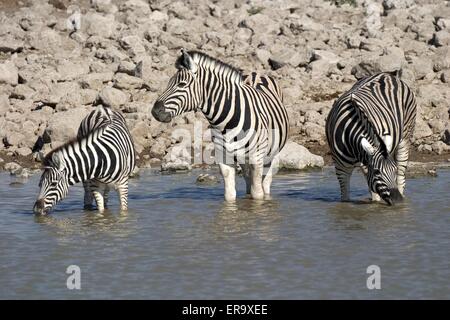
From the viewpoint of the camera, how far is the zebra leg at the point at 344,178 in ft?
45.1

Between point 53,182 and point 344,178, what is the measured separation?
11.8ft

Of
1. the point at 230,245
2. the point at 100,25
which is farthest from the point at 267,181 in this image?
the point at 100,25

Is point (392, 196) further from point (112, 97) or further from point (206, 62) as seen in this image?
point (112, 97)

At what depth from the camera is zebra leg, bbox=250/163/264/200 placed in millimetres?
13958

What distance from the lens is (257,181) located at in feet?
46.1

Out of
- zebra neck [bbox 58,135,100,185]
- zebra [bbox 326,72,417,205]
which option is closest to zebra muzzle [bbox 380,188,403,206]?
zebra [bbox 326,72,417,205]

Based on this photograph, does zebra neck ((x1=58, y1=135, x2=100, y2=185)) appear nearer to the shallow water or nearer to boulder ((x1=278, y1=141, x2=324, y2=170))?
the shallow water

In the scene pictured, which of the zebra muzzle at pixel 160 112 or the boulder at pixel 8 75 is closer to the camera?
the zebra muzzle at pixel 160 112

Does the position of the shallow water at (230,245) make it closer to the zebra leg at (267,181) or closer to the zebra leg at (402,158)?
the zebra leg at (267,181)

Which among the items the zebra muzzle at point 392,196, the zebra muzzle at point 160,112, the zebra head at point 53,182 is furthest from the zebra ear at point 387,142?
the zebra head at point 53,182

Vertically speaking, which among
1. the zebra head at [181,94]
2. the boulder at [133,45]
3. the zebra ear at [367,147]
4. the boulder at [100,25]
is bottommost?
the zebra ear at [367,147]

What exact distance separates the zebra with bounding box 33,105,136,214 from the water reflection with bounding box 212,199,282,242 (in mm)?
1299

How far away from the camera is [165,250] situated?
1146cm

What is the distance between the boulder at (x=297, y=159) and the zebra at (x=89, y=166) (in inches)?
154
